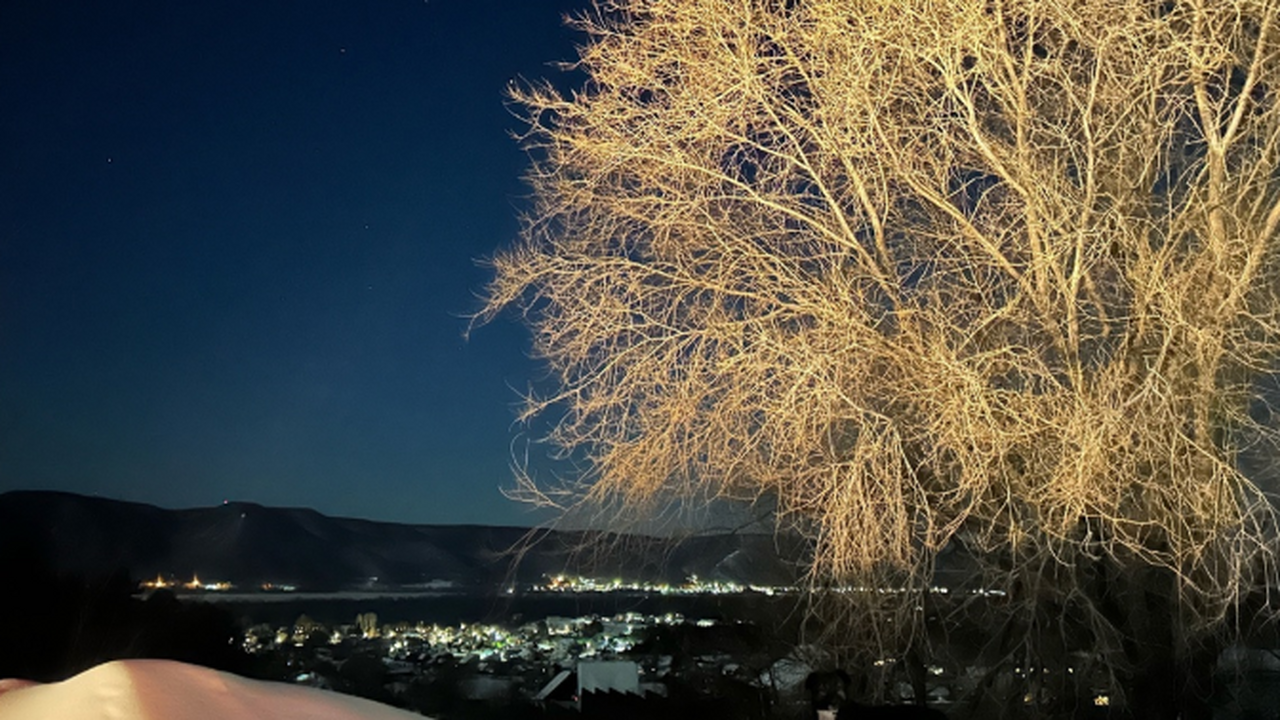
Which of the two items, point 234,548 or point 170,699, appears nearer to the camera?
point 170,699

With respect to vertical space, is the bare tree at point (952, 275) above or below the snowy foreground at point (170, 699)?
above

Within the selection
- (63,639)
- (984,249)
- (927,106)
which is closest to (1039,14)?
(927,106)

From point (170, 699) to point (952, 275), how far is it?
9.43 m

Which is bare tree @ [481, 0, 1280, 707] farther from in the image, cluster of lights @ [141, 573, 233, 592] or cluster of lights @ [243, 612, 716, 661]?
cluster of lights @ [141, 573, 233, 592]

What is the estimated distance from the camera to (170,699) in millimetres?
3090

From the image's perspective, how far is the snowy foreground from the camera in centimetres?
301

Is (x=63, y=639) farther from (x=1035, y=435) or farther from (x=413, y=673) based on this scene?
(x=1035, y=435)

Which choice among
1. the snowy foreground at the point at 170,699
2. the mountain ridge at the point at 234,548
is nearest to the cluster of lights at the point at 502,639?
the mountain ridge at the point at 234,548

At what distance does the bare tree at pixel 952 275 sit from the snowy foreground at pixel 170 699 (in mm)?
7032

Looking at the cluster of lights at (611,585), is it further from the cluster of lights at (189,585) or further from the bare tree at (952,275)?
the cluster of lights at (189,585)

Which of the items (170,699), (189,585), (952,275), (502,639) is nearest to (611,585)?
(952,275)

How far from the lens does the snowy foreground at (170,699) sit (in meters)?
3.01

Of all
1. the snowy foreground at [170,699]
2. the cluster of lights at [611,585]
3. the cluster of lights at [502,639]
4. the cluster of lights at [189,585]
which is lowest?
the snowy foreground at [170,699]

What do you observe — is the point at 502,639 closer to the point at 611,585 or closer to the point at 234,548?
the point at 611,585
